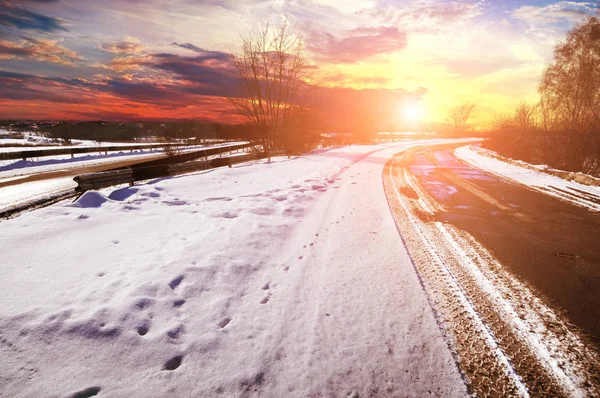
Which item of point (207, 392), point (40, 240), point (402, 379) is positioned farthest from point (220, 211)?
point (402, 379)

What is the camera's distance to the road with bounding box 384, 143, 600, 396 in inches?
89.4

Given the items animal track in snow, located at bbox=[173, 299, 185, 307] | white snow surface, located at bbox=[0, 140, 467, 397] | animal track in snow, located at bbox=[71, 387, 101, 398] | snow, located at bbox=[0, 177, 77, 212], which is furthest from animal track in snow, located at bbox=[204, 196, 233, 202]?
animal track in snow, located at bbox=[71, 387, 101, 398]

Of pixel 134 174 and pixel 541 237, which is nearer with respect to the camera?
pixel 541 237

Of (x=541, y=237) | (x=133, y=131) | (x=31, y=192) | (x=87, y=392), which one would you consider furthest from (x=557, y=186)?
(x=133, y=131)

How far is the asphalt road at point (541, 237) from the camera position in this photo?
3273 millimetres

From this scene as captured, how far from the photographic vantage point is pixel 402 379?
2.21m

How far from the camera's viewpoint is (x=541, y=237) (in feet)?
17.1

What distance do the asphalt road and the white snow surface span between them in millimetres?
1654

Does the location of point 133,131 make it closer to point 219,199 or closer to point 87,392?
point 219,199

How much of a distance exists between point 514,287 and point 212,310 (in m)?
3.92

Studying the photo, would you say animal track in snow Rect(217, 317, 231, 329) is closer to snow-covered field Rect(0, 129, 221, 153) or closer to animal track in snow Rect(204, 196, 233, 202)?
animal track in snow Rect(204, 196, 233, 202)

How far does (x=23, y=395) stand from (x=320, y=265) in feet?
10.7

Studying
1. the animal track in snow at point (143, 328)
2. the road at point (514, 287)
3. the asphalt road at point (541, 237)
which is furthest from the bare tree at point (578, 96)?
the animal track in snow at point (143, 328)

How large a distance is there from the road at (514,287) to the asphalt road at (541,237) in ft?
0.06
